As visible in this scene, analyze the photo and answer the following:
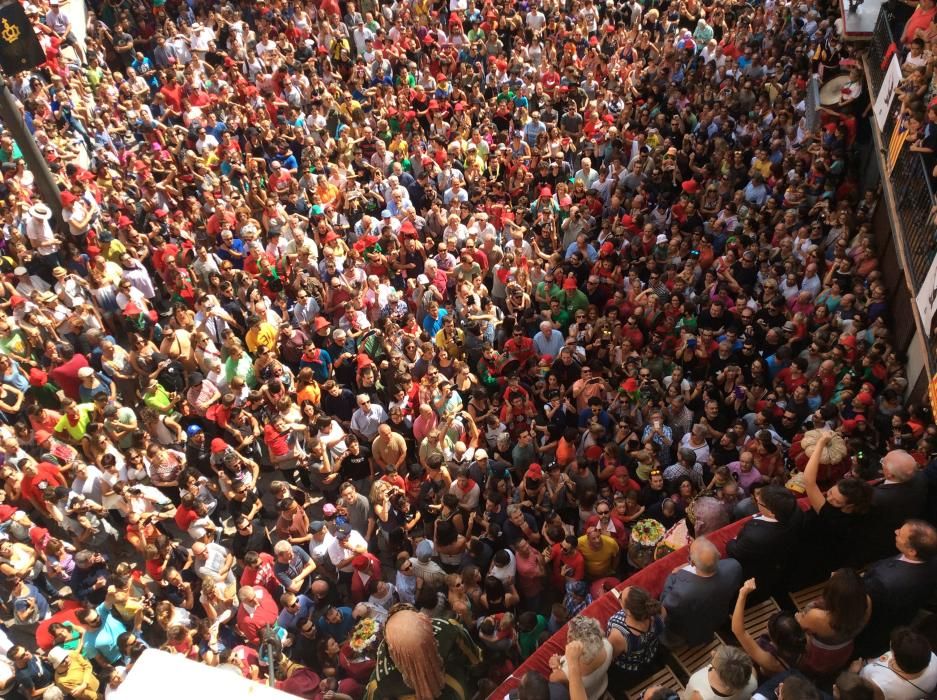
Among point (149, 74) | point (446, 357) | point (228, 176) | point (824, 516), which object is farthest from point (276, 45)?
point (824, 516)

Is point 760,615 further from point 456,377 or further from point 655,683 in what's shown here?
point 456,377

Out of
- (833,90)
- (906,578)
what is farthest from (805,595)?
(833,90)

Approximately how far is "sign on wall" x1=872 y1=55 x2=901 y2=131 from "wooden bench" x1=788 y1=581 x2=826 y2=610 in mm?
8767

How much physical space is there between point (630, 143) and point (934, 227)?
5.64 meters

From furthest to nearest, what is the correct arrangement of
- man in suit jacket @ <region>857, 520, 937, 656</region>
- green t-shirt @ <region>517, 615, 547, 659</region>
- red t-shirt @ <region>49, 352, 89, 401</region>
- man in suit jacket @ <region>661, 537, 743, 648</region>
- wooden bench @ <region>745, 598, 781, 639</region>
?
1. red t-shirt @ <region>49, 352, 89, 401</region>
2. green t-shirt @ <region>517, 615, 547, 659</region>
3. wooden bench @ <region>745, 598, 781, 639</region>
4. man in suit jacket @ <region>661, 537, 743, 648</region>
5. man in suit jacket @ <region>857, 520, 937, 656</region>

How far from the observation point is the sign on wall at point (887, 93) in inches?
476

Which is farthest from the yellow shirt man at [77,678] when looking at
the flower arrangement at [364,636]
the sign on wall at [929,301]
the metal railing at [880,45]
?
the metal railing at [880,45]

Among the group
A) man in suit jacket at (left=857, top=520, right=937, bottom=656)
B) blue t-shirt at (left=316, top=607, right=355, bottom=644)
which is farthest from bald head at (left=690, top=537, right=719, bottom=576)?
blue t-shirt at (left=316, top=607, right=355, bottom=644)

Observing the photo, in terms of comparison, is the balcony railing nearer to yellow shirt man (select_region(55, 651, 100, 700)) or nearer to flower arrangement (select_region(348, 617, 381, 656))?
flower arrangement (select_region(348, 617, 381, 656))

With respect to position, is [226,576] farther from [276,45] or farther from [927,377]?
[276,45]

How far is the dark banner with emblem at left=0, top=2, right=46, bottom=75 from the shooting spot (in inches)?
479

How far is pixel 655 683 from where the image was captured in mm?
5559

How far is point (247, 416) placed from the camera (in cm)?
964

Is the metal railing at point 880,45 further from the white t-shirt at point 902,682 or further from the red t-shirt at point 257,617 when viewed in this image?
the red t-shirt at point 257,617
